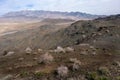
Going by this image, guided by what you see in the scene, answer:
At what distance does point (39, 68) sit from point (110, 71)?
4810mm

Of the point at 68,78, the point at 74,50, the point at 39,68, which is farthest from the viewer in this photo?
the point at 74,50

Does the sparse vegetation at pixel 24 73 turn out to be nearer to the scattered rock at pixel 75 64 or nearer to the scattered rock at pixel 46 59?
the scattered rock at pixel 46 59

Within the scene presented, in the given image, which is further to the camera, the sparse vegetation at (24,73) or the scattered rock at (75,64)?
the scattered rock at (75,64)

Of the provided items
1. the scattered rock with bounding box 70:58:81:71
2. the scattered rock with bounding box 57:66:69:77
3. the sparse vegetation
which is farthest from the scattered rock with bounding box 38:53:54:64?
the scattered rock with bounding box 57:66:69:77

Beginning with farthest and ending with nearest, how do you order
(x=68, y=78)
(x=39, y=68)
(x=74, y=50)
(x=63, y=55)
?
(x=74, y=50) → (x=63, y=55) → (x=39, y=68) → (x=68, y=78)

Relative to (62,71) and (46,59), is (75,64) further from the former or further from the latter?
(46,59)

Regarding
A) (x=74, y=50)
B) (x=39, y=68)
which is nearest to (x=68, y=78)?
(x=39, y=68)

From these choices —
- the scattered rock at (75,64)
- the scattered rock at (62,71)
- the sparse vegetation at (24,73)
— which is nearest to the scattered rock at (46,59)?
the scattered rock at (75,64)

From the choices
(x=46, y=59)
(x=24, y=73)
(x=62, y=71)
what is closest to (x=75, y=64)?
(x=62, y=71)

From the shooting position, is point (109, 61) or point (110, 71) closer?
point (110, 71)

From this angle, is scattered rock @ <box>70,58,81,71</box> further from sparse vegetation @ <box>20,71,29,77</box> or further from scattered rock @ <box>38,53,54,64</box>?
sparse vegetation @ <box>20,71,29,77</box>

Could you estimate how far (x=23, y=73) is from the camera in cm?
1866

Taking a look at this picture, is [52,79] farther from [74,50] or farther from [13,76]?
[74,50]

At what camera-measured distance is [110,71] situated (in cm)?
1870
